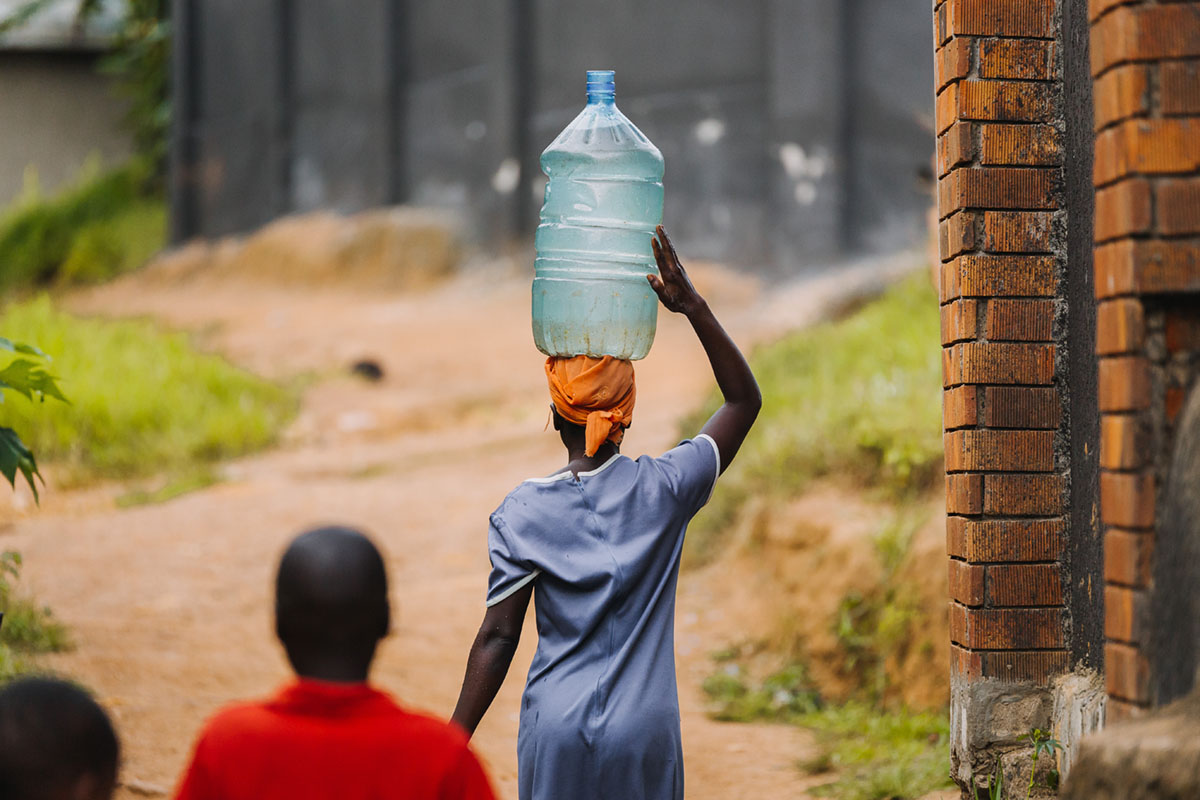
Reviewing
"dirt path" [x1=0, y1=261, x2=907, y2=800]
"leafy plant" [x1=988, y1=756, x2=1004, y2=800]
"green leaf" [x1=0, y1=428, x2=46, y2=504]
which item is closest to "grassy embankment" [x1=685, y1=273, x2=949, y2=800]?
"dirt path" [x1=0, y1=261, x2=907, y2=800]

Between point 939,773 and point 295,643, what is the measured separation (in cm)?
332

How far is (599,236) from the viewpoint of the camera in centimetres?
424

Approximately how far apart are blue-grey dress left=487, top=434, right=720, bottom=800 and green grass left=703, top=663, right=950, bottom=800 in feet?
7.15

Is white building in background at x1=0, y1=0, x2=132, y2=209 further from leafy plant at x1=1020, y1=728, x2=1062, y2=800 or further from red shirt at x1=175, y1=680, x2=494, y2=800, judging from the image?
red shirt at x1=175, y1=680, x2=494, y2=800

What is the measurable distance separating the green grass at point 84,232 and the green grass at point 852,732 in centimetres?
1944

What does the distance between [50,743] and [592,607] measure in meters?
1.13

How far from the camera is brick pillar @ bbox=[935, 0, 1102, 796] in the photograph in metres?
3.51

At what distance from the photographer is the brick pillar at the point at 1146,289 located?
240 cm

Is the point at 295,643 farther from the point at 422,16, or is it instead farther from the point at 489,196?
the point at 422,16

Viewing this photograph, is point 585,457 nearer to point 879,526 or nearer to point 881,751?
point 881,751

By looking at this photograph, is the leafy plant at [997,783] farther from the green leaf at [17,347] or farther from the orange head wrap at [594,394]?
the green leaf at [17,347]

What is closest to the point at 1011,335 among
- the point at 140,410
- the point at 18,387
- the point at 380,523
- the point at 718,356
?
the point at 718,356

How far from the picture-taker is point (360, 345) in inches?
616

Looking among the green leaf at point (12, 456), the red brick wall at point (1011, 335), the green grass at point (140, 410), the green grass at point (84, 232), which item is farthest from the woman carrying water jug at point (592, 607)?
the green grass at point (84, 232)
